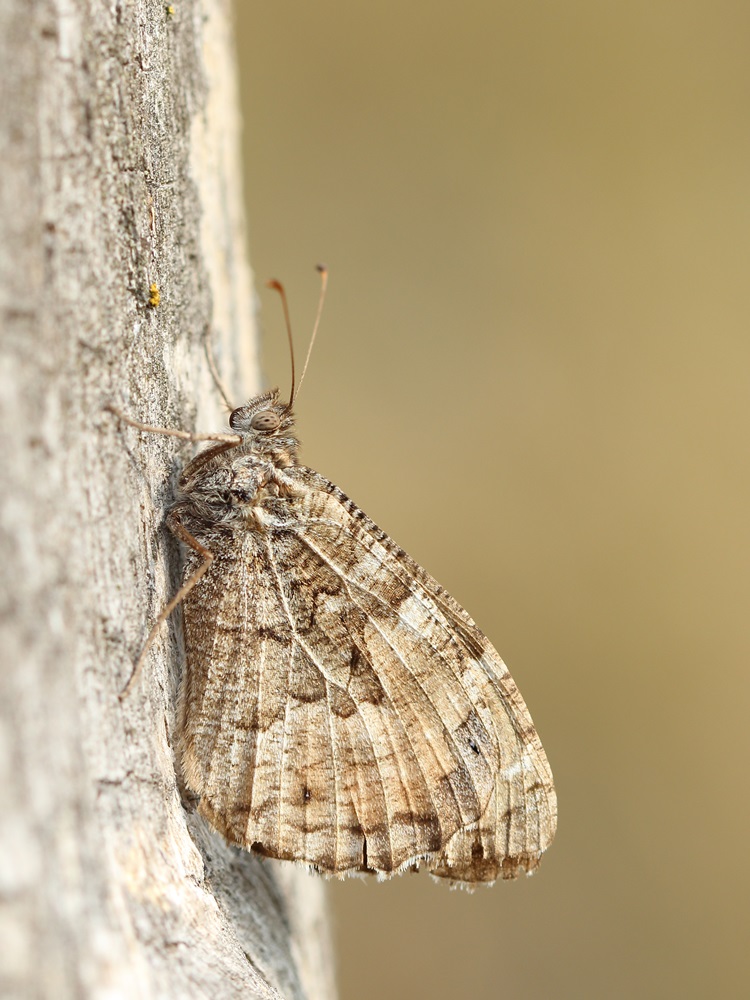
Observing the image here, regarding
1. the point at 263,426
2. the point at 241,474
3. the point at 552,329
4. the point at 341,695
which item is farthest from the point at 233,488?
the point at 552,329

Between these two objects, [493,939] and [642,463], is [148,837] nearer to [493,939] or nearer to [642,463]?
[493,939]

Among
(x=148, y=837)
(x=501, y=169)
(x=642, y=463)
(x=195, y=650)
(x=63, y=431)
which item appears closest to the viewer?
(x=63, y=431)

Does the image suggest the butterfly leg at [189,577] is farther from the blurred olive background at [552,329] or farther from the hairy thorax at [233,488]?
the blurred olive background at [552,329]

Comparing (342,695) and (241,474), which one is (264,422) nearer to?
(241,474)

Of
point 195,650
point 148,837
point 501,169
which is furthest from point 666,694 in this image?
point 148,837

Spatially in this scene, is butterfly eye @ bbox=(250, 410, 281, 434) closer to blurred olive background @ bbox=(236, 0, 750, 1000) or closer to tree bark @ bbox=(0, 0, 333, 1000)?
tree bark @ bbox=(0, 0, 333, 1000)

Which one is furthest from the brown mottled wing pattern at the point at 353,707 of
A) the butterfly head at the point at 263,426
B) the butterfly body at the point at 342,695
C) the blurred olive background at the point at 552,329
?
the blurred olive background at the point at 552,329

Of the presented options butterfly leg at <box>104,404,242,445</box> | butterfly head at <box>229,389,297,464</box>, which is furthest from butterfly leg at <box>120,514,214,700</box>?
butterfly head at <box>229,389,297,464</box>
